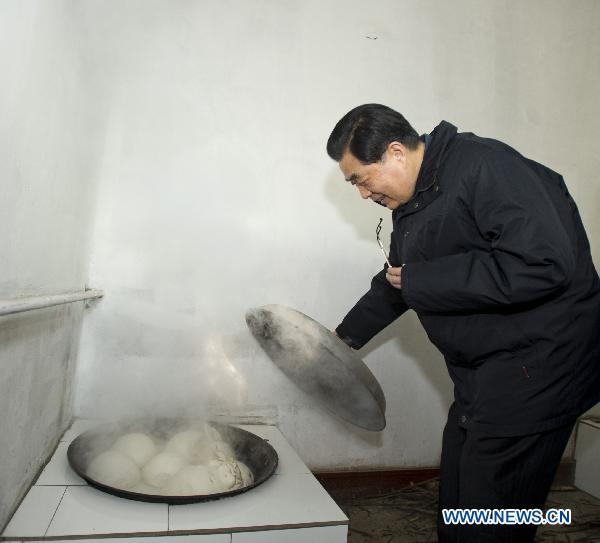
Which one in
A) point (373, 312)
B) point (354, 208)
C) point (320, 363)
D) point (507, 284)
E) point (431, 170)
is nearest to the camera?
point (507, 284)

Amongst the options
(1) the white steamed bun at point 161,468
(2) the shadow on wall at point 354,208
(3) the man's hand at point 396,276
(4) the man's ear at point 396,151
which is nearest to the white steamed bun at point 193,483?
(1) the white steamed bun at point 161,468

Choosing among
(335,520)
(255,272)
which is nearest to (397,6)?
(255,272)

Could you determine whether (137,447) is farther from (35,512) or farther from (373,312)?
(373,312)

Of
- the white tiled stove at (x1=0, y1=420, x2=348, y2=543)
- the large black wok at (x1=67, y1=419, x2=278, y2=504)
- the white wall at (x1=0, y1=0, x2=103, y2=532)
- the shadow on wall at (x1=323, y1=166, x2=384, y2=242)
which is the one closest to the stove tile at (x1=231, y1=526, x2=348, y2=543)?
the white tiled stove at (x1=0, y1=420, x2=348, y2=543)

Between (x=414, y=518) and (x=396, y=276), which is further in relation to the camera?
(x=414, y=518)

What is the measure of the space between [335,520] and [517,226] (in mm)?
1067

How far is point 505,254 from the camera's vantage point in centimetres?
140

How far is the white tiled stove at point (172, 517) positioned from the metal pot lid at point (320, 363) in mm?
426

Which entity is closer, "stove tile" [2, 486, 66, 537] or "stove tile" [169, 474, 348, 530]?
"stove tile" [2, 486, 66, 537]

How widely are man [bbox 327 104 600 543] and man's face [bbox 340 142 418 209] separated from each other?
0.02 meters

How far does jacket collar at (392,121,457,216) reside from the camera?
160 centimetres

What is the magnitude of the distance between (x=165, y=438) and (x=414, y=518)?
1.34 m

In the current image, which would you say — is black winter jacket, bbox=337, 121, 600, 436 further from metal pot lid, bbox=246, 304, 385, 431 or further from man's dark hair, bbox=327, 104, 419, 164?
metal pot lid, bbox=246, 304, 385, 431

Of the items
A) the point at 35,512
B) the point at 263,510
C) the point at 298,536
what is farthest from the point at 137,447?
the point at 298,536
